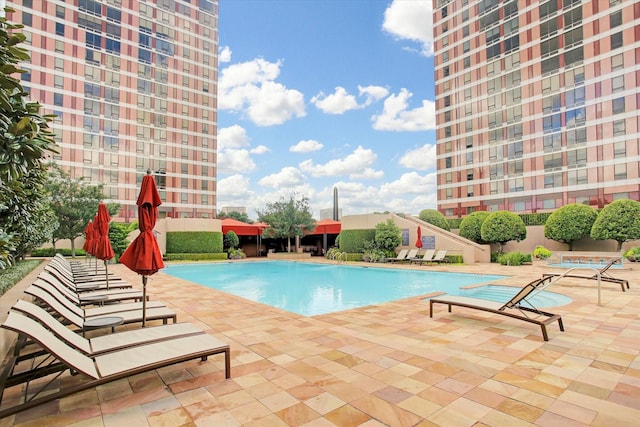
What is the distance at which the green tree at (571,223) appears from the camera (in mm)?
25656

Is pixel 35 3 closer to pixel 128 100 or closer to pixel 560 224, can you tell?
pixel 128 100

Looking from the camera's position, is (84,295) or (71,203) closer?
(84,295)

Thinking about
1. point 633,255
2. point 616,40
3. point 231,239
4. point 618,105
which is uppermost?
point 616,40

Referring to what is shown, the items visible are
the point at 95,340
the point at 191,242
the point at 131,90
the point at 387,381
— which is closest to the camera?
the point at 387,381

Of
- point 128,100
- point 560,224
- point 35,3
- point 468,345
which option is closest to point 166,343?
point 468,345

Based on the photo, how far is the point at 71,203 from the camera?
24.2m

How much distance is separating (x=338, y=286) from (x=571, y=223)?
69.5 feet

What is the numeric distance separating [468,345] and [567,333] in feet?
6.90

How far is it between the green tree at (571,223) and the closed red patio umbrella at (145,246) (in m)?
29.5

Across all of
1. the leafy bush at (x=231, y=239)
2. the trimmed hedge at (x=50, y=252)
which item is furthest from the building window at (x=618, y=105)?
the trimmed hedge at (x=50, y=252)

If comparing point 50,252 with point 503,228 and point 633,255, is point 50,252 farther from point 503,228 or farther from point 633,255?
point 633,255

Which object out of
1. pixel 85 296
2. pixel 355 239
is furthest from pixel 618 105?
pixel 85 296

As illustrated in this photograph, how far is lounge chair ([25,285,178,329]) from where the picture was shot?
4.94 metres

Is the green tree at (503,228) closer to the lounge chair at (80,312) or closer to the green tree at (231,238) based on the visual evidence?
the green tree at (231,238)
